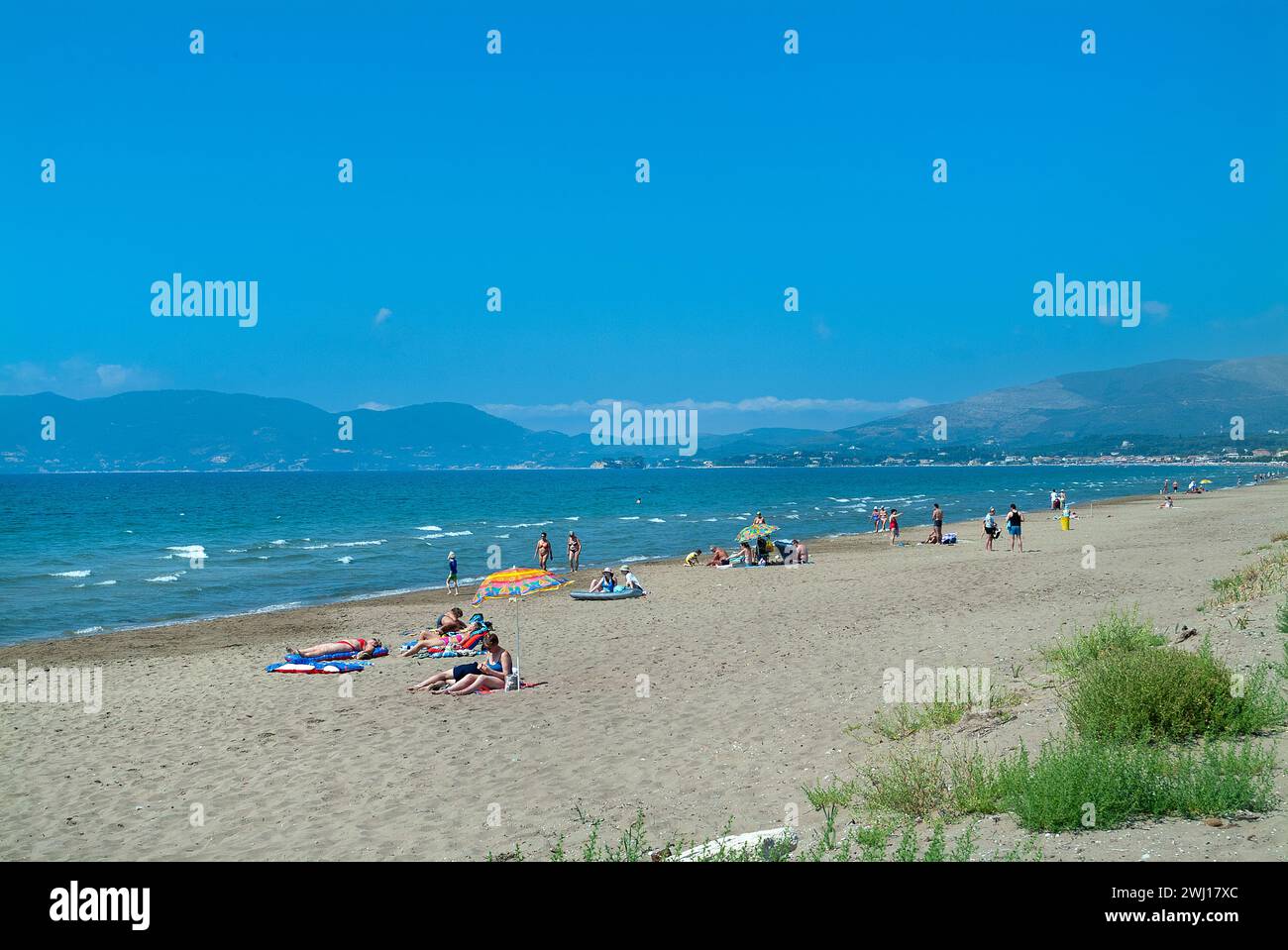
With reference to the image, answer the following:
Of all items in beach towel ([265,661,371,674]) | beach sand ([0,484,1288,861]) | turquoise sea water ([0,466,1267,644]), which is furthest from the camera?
turquoise sea water ([0,466,1267,644])

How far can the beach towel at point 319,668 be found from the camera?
50.3ft

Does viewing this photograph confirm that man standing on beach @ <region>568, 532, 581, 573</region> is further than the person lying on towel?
Yes

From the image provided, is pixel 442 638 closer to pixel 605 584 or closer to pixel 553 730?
pixel 553 730

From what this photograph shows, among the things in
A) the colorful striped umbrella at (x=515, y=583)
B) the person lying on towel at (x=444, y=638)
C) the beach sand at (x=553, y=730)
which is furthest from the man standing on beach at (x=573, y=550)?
the colorful striped umbrella at (x=515, y=583)

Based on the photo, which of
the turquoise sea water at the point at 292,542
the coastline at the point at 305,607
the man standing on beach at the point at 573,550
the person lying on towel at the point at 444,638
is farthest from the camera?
the man standing on beach at the point at 573,550

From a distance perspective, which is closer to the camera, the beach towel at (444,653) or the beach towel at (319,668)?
the beach towel at (319,668)

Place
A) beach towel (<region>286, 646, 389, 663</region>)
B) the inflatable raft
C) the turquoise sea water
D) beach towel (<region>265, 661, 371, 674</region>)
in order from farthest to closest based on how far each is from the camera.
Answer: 1. the turquoise sea water
2. the inflatable raft
3. beach towel (<region>286, 646, 389, 663</region>)
4. beach towel (<region>265, 661, 371, 674</region>)

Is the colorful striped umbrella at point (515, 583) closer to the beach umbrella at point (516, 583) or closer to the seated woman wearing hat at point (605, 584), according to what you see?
the beach umbrella at point (516, 583)

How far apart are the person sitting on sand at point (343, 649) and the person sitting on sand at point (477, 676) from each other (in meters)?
3.00

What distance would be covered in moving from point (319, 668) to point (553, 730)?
244 inches

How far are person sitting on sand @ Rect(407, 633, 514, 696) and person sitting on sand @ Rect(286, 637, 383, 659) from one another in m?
3.00

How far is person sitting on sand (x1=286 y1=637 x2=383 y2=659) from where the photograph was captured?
1584 centimetres

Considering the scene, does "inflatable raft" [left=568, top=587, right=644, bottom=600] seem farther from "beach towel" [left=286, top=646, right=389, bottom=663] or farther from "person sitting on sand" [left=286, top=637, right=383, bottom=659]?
"beach towel" [left=286, top=646, right=389, bottom=663]

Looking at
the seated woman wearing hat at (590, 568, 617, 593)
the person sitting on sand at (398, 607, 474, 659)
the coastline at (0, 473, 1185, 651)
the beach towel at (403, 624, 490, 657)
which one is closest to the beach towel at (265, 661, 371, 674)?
the person sitting on sand at (398, 607, 474, 659)
